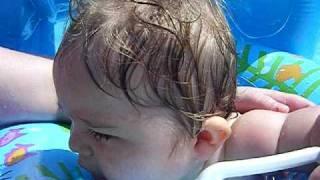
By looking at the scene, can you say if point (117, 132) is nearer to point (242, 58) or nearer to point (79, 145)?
point (79, 145)

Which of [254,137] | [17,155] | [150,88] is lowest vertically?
[17,155]

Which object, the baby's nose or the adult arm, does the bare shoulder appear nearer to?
the baby's nose

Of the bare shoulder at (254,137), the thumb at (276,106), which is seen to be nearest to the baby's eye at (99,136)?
the bare shoulder at (254,137)

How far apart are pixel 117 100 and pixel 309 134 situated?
333 millimetres

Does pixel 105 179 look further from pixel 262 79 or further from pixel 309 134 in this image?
pixel 262 79

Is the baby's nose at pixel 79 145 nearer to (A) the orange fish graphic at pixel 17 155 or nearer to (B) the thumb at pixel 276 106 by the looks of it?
(A) the orange fish graphic at pixel 17 155

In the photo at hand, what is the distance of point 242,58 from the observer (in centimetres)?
169

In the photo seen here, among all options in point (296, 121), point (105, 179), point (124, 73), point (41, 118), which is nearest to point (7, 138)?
point (41, 118)

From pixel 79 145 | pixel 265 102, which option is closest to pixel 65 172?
pixel 79 145

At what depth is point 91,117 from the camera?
1.10 meters

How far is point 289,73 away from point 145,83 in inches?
23.7

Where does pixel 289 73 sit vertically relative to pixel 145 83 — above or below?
below

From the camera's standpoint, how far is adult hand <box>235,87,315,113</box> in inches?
52.2

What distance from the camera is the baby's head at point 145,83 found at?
1.06m
